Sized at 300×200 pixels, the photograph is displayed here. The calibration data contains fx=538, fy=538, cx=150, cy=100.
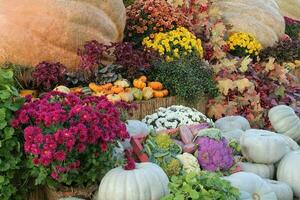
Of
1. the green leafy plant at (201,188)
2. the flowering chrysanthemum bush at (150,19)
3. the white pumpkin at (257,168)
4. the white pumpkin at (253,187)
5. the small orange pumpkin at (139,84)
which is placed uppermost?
the flowering chrysanthemum bush at (150,19)


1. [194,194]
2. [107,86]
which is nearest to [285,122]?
[107,86]

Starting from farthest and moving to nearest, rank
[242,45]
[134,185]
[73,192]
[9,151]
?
[242,45] → [73,192] → [9,151] → [134,185]

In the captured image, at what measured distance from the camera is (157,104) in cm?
557

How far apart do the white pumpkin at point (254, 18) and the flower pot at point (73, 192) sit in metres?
5.36

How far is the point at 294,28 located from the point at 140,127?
7.61 meters

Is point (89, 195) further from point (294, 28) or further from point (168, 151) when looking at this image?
point (294, 28)

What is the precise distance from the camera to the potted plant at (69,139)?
3322 mm

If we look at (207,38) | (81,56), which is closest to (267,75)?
(207,38)

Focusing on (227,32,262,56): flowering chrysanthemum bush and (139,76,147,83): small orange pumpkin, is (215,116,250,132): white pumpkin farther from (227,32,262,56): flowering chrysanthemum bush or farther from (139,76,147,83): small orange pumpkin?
(227,32,262,56): flowering chrysanthemum bush

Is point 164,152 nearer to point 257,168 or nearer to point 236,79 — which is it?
point 257,168

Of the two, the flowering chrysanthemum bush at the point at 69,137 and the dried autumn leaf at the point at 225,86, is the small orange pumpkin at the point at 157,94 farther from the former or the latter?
the flowering chrysanthemum bush at the point at 69,137

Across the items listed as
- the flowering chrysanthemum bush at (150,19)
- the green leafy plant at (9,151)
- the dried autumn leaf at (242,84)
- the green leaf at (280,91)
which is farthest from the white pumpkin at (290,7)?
the green leafy plant at (9,151)

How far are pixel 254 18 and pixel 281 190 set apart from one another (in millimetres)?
5215

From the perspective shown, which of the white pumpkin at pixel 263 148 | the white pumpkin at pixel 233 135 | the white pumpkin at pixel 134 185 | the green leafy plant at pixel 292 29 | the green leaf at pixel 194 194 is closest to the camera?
the green leaf at pixel 194 194
